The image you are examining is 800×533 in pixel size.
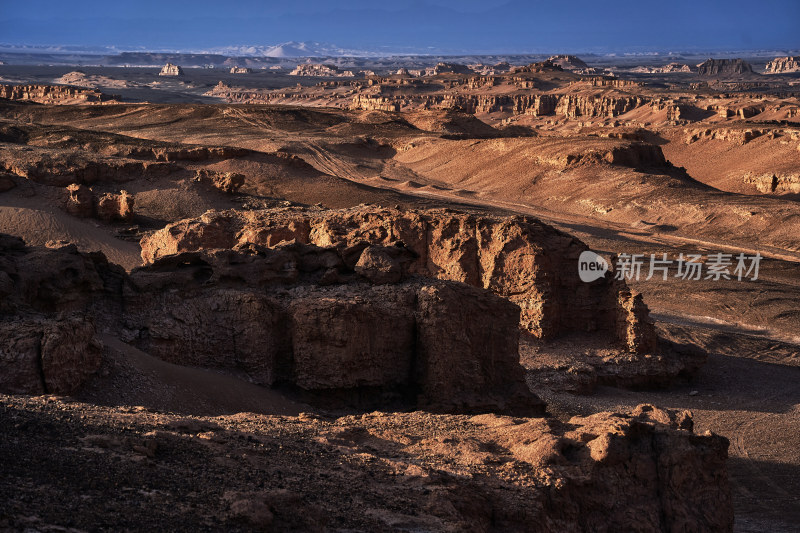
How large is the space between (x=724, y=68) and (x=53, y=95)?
114 meters

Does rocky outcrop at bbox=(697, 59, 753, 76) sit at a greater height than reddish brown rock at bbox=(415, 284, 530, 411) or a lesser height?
greater

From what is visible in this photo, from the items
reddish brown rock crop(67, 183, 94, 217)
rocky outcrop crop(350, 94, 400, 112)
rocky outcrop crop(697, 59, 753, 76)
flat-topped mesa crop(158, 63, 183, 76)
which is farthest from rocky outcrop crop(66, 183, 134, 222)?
flat-topped mesa crop(158, 63, 183, 76)

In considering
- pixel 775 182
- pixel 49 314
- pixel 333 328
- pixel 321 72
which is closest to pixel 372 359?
pixel 333 328

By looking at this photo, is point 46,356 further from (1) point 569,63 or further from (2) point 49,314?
(1) point 569,63

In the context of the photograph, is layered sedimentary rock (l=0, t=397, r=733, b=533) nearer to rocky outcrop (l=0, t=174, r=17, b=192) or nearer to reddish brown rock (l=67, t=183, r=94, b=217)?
reddish brown rock (l=67, t=183, r=94, b=217)

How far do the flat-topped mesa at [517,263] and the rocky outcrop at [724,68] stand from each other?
144 m

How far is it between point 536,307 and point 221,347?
6799mm

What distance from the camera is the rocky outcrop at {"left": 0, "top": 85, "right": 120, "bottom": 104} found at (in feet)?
232

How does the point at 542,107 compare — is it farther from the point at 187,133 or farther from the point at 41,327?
the point at 41,327

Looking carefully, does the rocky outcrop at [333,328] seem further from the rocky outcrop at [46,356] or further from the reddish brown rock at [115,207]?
the reddish brown rock at [115,207]

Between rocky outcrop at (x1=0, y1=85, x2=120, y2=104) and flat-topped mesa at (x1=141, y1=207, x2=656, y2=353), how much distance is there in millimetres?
58943

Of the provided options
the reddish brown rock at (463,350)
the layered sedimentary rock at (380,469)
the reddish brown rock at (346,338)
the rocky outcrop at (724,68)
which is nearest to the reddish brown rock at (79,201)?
the reddish brown rock at (346,338)

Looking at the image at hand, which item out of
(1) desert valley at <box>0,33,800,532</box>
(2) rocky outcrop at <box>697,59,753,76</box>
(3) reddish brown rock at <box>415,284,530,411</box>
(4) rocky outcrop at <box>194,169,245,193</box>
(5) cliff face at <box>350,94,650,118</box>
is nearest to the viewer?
(1) desert valley at <box>0,33,800,532</box>

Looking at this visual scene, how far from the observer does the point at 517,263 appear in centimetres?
1549
